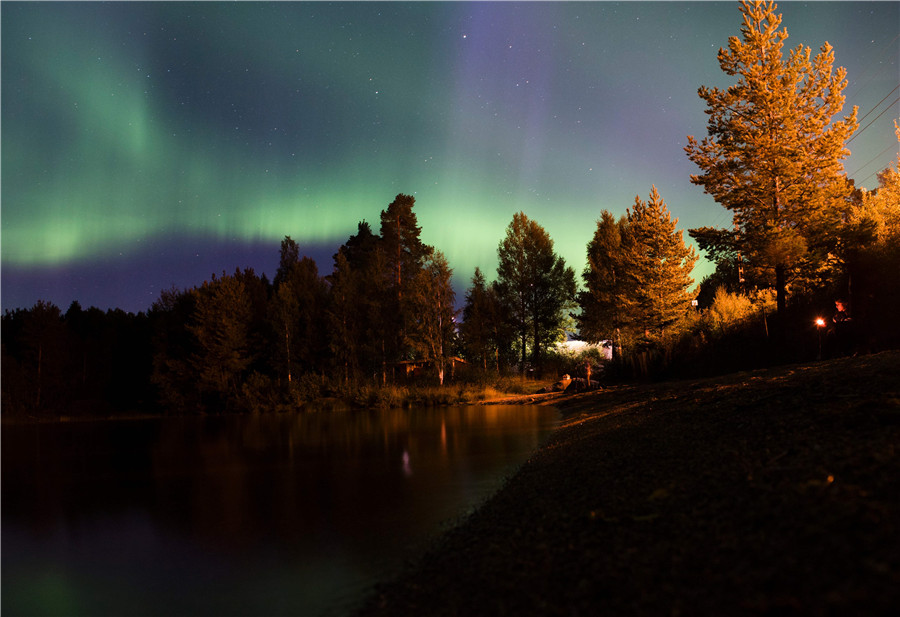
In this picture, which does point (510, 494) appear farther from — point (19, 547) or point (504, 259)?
point (504, 259)

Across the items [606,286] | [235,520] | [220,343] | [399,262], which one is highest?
[399,262]

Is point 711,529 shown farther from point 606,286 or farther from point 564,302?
point 564,302

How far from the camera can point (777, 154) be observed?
2255 centimetres

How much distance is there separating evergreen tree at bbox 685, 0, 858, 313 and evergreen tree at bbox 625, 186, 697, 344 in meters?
13.0

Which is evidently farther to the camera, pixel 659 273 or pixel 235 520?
pixel 659 273

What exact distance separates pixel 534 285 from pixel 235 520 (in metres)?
50.8

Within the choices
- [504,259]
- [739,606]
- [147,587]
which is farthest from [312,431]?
[504,259]

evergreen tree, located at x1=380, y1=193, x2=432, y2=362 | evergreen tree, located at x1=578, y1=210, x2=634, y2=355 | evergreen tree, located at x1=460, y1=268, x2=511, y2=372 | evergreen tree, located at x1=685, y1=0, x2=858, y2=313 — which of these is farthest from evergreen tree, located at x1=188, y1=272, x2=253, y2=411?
evergreen tree, located at x1=685, y1=0, x2=858, y2=313

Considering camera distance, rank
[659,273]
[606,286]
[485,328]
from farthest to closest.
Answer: [485,328]
[606,286]
[659,273]

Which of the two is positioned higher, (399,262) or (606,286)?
(399,262)

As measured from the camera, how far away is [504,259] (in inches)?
2286

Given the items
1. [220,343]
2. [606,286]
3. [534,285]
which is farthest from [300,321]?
[606,286]

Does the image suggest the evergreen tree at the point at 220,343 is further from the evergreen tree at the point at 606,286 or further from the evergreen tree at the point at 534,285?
the evergreen tree at the point at 606,286

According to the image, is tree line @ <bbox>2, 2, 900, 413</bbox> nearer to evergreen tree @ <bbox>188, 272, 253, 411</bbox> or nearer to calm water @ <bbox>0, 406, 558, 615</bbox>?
evergreen tree @ <bbox>188, 272, 253, 411</bbox>
